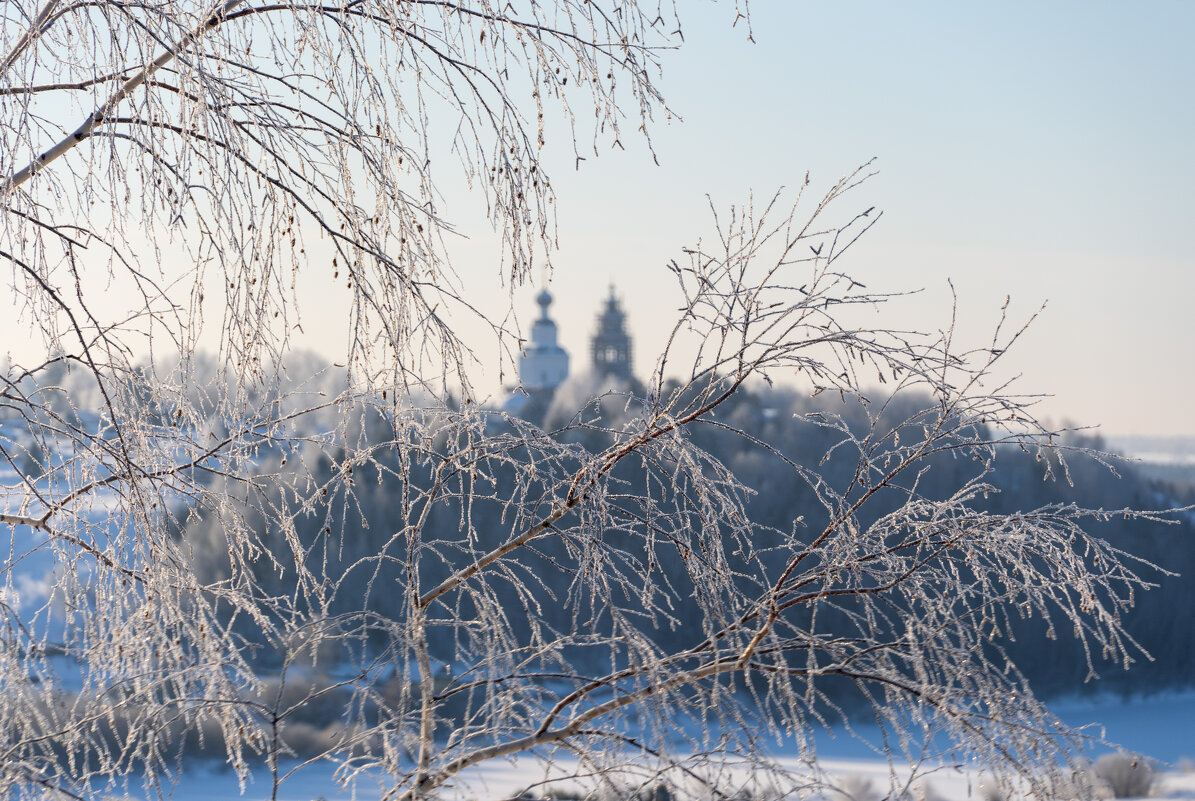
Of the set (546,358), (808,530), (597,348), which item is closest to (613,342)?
(597,348)

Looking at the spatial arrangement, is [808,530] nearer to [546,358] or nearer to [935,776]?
[935,776]

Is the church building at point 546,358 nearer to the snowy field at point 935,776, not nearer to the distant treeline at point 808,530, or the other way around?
the distant treeline at point 808,530

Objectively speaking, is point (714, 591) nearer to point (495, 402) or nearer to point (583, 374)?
point (495, 402)

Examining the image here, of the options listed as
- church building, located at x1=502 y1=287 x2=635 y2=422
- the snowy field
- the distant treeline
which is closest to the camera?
the snowy field

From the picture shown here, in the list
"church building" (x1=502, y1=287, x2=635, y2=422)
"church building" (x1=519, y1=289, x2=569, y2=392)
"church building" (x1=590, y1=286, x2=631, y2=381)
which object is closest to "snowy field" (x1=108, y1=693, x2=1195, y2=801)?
"church building" (x1=502, y1=287, x2=635, y2=422)

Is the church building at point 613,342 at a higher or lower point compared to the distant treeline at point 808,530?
higher

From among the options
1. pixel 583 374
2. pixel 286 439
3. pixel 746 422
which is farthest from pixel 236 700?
pixel 583 374

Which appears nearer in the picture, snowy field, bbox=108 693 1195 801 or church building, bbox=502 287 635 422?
snowy field, bbox=108 693 1195 801

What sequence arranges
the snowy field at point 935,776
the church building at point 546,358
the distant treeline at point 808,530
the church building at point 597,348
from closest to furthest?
the snowy field at point 935,776, the distant treeline at point 808,530, the church building at point 597,348, the church building at point 546,358

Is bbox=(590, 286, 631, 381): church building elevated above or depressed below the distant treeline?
above

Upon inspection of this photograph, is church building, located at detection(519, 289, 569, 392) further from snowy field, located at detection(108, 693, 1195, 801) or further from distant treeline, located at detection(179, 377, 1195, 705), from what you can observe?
snowy field, located at detection(108, 693, 1195, 801)

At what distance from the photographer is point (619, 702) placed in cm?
166

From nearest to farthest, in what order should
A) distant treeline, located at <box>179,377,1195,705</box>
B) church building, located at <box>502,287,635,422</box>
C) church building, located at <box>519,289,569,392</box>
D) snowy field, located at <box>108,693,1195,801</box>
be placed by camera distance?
snowy field, located at <box>108,693,1195,801</box>
distant treeline, located at <box>179,377,1195,705</box>
church building, located at <box>502,287,635,422</box>
church building, located at <box>519,289,569,392</box>

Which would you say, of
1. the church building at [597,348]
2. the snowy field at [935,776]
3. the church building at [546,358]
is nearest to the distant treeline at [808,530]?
the snowy field at [935,776]
